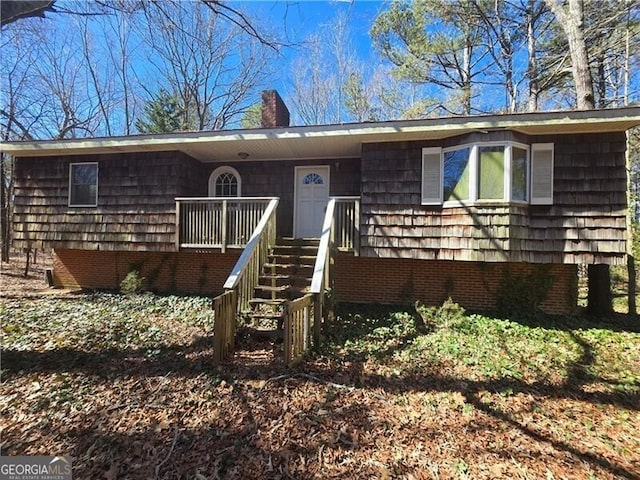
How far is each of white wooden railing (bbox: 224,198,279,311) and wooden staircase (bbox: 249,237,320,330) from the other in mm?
152

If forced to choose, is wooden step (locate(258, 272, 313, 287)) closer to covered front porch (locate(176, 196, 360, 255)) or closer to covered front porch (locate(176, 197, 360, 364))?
covered front porch (locate(176, 197, 360, 364))

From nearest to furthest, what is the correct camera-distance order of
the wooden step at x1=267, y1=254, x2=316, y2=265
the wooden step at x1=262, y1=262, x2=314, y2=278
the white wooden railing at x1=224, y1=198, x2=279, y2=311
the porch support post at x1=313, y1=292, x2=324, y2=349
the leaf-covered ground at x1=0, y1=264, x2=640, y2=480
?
the leaf-covered ground at x1=0, y1=264, x2=640, y2=480 < the porch support post at x1=313, y1=292, x2=324, y2=349 < the white wooden railing at x1=224, y1=198, x2=279, y2=311 < the wooden step at x1=262, y1=262, x2=314, y2=278 < the wooden step at x1=267, y1=254, x2=316, y2=265

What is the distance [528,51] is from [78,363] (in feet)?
56.7

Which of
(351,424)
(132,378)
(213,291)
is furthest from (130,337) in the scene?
(351,424)

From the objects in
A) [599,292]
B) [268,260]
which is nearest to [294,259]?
[268,260]

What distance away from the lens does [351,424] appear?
3.19 metres

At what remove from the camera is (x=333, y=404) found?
3500 mm

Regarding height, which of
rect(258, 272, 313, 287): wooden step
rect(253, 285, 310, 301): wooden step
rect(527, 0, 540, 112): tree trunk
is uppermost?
rect(527, 0, 540, 112): tree trunk

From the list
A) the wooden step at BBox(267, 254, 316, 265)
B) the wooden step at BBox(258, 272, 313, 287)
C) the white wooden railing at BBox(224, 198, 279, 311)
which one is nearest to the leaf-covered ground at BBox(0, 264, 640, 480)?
the white wooden railing at BBox(224, 198, 279, 311)

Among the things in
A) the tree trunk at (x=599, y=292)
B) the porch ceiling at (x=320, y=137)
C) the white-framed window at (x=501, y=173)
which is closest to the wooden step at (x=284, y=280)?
the porch ceiling at (x=320, y=137)

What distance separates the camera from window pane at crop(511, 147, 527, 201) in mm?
5969

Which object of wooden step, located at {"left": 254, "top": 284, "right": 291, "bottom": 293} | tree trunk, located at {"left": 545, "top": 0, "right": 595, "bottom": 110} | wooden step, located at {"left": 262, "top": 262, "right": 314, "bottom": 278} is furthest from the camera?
tree trunk, located at {"left": 545, "top": 0, "right": 595, "bottom": 110}

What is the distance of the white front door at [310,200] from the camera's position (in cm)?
849

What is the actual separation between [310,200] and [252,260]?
352cm
